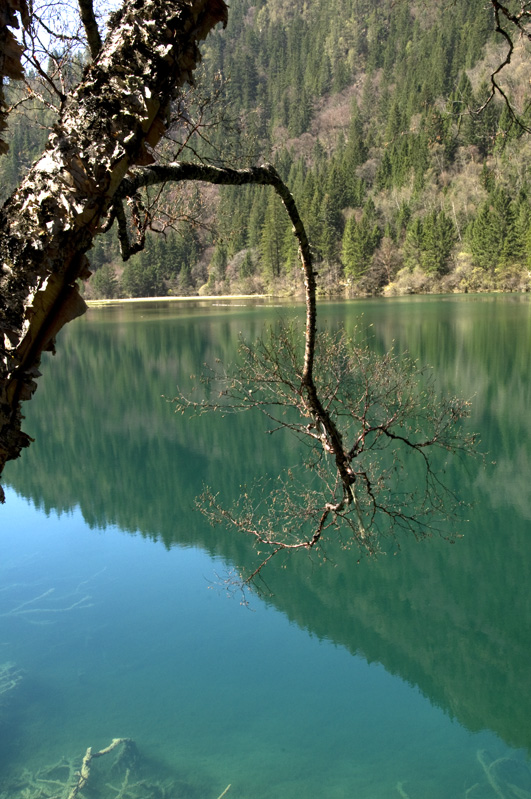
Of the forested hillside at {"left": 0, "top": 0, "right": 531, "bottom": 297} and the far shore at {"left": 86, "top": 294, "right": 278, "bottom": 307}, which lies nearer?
the forested hillside at {"left": 0, "top": 0, "right": 531, "bottom": 297}

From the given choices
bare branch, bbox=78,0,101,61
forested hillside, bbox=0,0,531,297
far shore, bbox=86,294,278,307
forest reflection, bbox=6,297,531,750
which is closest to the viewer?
bare branch, bbox=78,0,101,61

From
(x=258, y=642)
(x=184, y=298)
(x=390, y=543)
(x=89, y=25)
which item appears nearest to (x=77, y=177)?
(x=89, y=25)

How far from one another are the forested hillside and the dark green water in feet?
61.8

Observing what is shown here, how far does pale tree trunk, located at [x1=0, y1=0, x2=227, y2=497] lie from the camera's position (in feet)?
3.41

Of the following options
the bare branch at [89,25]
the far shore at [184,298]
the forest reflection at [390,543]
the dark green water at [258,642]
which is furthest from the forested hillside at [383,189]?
the bare branch at [89,25]

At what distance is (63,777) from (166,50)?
5960mm

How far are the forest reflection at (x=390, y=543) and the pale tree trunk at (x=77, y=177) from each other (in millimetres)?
5381

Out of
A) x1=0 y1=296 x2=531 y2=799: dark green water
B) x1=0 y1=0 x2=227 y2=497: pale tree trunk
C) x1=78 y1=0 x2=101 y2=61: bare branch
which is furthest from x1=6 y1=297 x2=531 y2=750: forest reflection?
x1=0 y1=0 x2=227 y2=497: pale tree trunk

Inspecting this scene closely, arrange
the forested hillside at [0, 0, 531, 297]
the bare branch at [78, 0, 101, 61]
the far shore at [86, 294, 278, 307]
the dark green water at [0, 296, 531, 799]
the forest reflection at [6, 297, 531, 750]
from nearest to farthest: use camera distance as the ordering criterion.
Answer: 1. the bare branch at [78, 0, 101, 61]
2. the dark green water at [0, 296, 531, 799]
3. the forest reflection at [6, 297, 531, 750]
4. the forested hillside at [0, 0, 531, 297]
5. the far shore at [86, 294, 278, 307]

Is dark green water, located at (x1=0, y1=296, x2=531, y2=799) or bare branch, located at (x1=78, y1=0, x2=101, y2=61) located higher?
bare branch, located at (x1=78, y1=0, x2=101, y2=61)

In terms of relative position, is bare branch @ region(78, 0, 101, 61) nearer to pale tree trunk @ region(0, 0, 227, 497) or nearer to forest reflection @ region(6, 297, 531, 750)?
pale tree trunk @ region(0, 0, 227, 497)

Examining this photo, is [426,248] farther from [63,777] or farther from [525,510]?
[63,777]

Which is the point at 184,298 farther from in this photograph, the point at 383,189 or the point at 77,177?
the point at 77,177

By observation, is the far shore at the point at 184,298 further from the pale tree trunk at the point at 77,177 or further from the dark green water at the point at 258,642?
the pale tree trunk at the point at 77,177
